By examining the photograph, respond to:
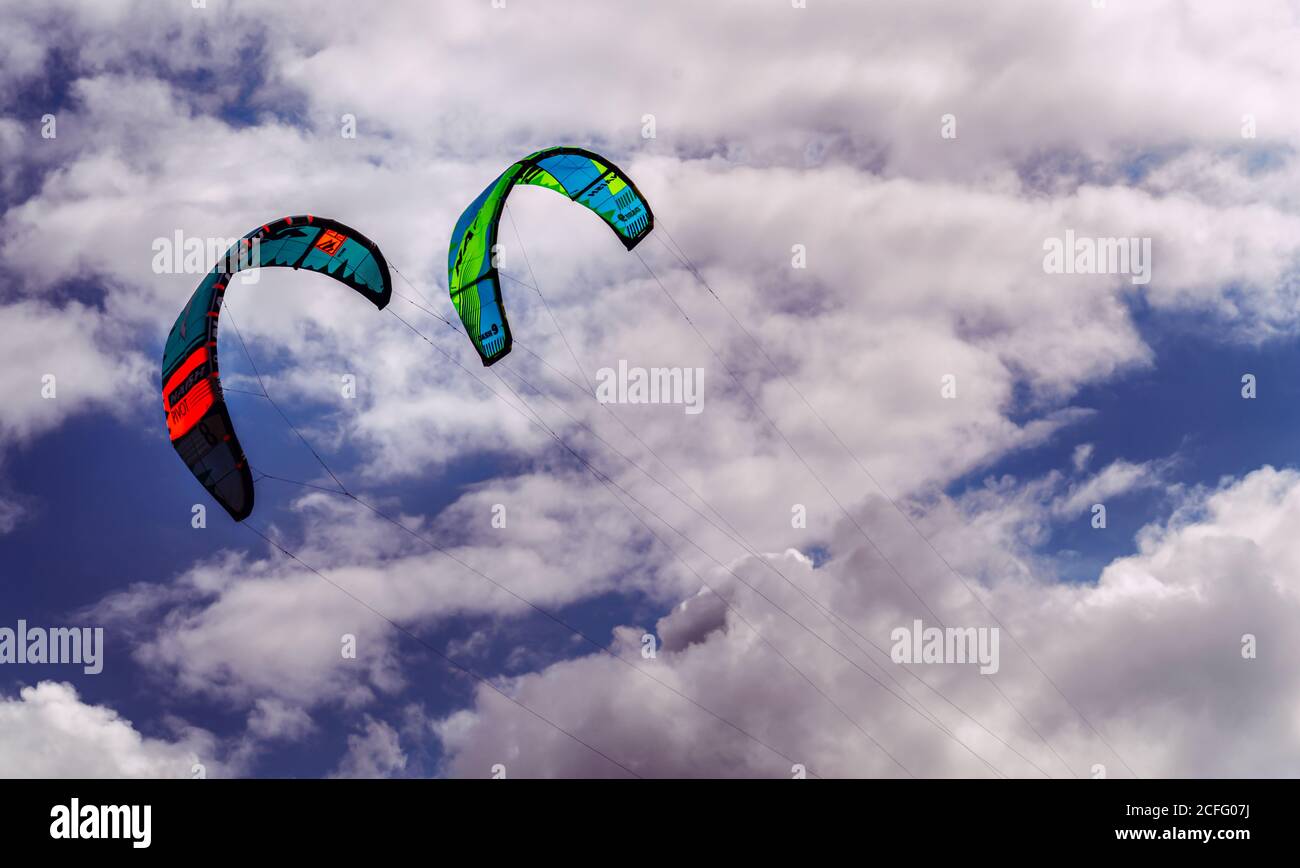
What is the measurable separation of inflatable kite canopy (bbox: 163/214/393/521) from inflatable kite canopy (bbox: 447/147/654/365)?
294 cm

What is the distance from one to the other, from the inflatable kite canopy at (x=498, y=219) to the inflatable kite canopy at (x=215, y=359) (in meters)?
2.94

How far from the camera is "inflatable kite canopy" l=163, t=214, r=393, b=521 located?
71.8 feet

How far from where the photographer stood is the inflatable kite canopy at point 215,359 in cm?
2188

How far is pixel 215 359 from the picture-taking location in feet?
74.1

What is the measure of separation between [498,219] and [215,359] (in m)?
7.21

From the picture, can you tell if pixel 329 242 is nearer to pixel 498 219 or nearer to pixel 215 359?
pixel 498 219

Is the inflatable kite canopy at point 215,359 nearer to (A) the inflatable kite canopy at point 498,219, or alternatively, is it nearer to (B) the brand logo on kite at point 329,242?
(B) the brand logo on kite at point 329,242
